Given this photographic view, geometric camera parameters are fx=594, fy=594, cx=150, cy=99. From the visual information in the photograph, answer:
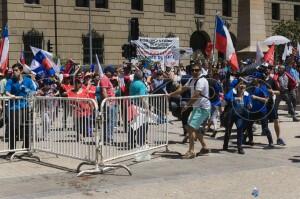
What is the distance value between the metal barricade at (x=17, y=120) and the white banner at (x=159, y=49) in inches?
707

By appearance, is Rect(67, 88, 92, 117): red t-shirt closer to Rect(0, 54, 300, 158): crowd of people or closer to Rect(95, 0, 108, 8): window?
Rect(0, 54, 300, 158): crowd of people

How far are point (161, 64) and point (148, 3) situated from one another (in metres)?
21.2

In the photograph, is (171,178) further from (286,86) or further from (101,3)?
(101,3)

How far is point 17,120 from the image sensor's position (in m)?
11.5

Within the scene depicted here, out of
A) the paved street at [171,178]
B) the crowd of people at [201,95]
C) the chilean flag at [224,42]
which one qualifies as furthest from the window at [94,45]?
the paved street at [171,178]

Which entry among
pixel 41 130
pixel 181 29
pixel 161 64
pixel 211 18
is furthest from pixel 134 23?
pixel 211 18

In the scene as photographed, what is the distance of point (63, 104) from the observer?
35.8 feet

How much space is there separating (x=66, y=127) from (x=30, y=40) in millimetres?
33238

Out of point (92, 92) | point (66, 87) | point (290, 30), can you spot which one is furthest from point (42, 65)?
point (290, 30)

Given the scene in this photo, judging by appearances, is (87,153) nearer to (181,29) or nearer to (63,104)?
(63,104)

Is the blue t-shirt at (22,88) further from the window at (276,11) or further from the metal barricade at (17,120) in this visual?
the window at (276,11)

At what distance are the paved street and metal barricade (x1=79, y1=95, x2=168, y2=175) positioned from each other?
12.4 inches

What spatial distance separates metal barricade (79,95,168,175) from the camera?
1008 cm

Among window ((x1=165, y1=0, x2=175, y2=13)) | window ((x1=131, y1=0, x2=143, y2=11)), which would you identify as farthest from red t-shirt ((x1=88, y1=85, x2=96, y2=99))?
Answer: window ((x1=165, y1=0, x2=175, y2=13))
